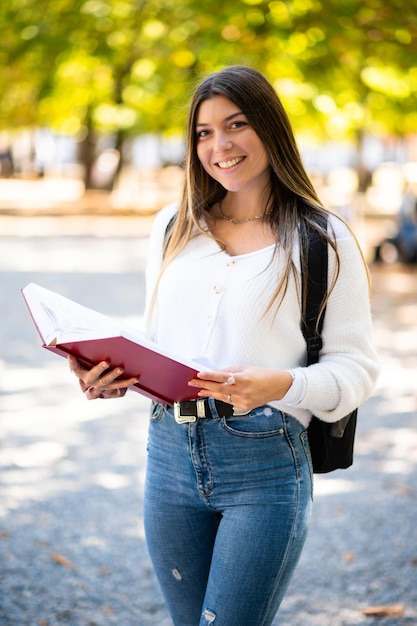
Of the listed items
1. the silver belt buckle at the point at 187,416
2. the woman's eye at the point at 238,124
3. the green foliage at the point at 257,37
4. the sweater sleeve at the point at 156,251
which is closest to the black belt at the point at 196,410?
the silver belt buckle at the point at 187,416

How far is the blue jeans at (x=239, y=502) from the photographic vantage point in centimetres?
227

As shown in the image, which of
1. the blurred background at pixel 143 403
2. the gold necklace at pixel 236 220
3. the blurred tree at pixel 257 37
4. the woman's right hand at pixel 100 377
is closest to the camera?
the woman's right hand at pixel 100 377

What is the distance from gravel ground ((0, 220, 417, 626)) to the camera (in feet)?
13.5

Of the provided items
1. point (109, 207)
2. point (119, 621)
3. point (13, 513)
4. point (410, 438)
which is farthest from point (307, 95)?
point (109, 207)

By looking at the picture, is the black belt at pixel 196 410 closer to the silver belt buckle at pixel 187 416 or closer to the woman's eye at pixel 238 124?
the silver belt buckle at pixel 187 416

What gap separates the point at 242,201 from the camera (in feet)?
8.38

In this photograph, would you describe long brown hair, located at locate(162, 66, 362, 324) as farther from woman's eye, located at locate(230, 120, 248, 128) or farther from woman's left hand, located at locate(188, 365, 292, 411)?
woman's left hand, located at locate(188, 365, 292, 411)

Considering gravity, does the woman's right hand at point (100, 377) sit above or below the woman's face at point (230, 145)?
below

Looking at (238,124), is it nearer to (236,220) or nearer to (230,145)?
(230,145)

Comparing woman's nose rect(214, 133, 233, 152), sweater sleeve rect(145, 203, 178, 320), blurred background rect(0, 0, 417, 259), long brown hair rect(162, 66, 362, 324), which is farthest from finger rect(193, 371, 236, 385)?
blurred background rect(0, 0, 417, 259)

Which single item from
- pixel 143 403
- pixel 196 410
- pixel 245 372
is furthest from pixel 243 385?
pixel 143 403

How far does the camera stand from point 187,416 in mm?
2326

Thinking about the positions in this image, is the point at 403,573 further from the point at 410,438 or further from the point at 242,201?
the point at 242,201

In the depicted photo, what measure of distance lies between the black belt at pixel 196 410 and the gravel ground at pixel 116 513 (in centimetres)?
198
